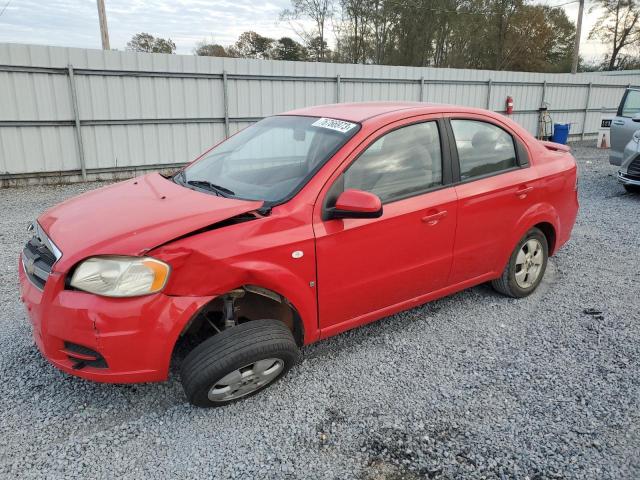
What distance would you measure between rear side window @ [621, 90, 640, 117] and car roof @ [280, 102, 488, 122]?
7.43m

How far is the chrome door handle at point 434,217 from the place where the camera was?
312cm

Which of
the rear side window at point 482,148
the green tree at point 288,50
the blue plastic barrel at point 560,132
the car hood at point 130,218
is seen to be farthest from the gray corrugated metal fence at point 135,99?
the green tree at point 288,50

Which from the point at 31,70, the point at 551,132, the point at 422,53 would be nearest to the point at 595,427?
the point at 31,70

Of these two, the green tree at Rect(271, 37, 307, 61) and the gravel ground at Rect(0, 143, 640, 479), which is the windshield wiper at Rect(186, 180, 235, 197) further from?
the green tree at Rect(271, 37, 307, 61)

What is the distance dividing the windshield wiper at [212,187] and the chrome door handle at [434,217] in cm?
126

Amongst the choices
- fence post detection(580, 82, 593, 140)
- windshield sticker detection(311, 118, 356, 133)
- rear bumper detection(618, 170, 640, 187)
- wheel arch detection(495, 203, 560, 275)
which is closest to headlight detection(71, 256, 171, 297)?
windshield sticker detection(311, 118, 356, 133)

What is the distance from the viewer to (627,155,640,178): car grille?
784 cm

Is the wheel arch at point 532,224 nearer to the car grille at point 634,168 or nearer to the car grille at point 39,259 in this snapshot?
the car grille at point 39,259

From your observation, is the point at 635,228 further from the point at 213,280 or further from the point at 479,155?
the point at 213,280

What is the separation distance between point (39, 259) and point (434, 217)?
7.84 feet

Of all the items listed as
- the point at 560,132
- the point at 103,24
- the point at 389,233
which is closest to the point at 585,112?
the point at 560,132

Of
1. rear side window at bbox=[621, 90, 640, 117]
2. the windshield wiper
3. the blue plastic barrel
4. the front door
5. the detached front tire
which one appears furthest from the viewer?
the blue plastic barrel

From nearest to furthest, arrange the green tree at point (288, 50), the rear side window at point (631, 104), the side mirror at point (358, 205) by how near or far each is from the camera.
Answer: the side mirror at point (358, 205) → the rear side window at point (631, 104) → the green tree at point (288, 50)

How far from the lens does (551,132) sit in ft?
54.4
